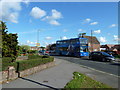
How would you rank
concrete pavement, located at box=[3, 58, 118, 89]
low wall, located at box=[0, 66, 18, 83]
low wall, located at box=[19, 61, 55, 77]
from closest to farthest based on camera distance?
concrete pavement, located at box=[3, 58, 118, 89]
low wall, located at box=[0, 66, 18, 83]
low wall, located at box=[19, 61, 55, 77]

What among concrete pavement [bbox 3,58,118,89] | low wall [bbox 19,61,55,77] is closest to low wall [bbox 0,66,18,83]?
concrete pavement [bbox 3,58,118,89]

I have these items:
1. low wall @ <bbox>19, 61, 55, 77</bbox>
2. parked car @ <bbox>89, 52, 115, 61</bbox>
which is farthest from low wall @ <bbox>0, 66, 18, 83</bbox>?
parked car @ <bbox>89, 52, 115, 61</bbox>

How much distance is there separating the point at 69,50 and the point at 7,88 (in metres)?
25.8

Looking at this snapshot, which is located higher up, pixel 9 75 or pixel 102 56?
pixel 102 56

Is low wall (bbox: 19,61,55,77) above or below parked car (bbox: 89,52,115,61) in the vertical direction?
below

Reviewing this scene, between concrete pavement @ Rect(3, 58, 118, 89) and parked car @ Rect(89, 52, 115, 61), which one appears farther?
parked car @ Rect(89, 52, 115, 61)

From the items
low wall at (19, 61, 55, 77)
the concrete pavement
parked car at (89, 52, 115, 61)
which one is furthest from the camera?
parked car at (89, 52, 115, 61)

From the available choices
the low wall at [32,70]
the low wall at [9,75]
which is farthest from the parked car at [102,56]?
the low wall at [9,75]

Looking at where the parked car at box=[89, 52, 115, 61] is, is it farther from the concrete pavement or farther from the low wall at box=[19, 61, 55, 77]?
the concrete pavement

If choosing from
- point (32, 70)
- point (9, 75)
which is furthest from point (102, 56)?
point (9, 75)

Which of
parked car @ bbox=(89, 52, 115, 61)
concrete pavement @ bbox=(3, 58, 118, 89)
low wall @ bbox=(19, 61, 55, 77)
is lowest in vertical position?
concrete pavement @ bbox=(3, 58, 118, 89)

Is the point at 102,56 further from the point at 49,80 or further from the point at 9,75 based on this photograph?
the point at 9,75

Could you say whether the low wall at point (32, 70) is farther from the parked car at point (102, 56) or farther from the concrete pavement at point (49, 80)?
the parked car at point (102, 56)

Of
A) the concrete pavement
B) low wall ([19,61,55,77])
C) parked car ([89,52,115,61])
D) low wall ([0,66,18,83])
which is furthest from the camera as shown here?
parked car ([89,52,115,61])
